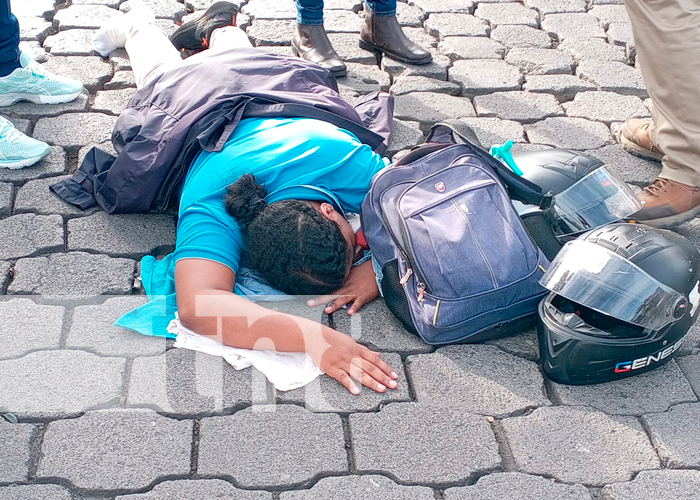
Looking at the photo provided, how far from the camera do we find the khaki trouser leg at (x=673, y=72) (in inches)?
120

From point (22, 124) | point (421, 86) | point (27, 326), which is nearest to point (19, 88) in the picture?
point (22, 124)

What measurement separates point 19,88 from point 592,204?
2.67 meters

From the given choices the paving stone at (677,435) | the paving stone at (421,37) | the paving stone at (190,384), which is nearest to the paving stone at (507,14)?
the paving stone at (421,37)

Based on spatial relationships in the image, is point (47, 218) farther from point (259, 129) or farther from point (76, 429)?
point (76, 429)

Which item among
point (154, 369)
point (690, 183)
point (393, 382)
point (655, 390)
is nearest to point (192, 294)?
point (154, 369)

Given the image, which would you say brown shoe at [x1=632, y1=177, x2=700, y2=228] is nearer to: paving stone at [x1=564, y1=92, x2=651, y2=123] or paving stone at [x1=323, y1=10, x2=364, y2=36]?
paving stone at [x1=564, y1=92, x2=651, y2=123]

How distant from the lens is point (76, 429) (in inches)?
88.6

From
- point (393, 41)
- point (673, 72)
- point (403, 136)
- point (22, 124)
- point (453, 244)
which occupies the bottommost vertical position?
point (22, 124)

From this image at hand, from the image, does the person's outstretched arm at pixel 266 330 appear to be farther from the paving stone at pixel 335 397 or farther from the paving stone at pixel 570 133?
the paving stone at pixel 570 133

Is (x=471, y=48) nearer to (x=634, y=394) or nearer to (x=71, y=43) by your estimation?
(x=71, y=43)

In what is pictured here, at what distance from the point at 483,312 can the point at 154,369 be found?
1051 mm

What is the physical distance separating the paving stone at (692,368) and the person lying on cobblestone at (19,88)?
2643 millimetres

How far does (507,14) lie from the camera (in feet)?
16.0

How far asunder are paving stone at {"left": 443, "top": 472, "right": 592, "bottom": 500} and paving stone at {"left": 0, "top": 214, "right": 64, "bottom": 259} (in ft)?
5.81
